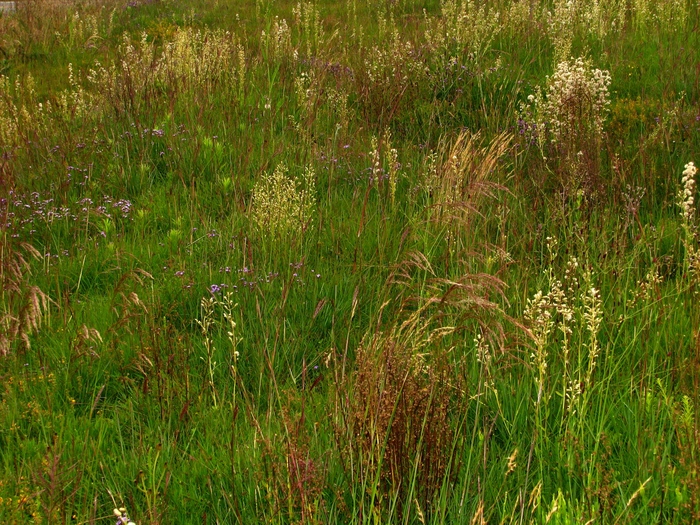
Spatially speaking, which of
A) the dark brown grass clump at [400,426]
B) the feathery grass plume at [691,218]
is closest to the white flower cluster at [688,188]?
the feathery grass plume at [691,218]

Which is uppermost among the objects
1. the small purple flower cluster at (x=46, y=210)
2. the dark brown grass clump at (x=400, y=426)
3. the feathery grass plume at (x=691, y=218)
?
the feathery grass plume at (x=691, y=218)

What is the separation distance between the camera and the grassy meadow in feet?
6.75

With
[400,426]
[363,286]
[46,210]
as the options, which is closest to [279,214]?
[363,286]

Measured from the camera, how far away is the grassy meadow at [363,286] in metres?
2.06

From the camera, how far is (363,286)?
3445 mm

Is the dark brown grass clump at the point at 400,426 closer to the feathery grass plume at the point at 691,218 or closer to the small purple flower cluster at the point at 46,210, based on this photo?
the feathery grass plume at the point at 691,218

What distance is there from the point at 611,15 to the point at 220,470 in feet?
20.6

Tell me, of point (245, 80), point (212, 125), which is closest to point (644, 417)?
point (212, 125)

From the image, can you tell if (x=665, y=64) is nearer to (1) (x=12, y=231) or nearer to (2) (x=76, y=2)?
(1) (x=12, y=231)

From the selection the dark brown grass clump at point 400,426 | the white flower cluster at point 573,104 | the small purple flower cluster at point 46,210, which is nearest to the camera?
the dark brown grass clump at point 400,426

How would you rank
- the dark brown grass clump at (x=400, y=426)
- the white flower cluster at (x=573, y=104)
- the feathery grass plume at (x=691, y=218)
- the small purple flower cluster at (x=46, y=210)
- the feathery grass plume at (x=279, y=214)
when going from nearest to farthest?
the dark brown grass clump at (x=400, y=426) < the feathery grass plume at (x=691, y=218) < the feathery grass plume at (x=279, y=214) < the small purple flower cluster at (x=46, y=210) < the white flower cluster at (x=573, y=104)

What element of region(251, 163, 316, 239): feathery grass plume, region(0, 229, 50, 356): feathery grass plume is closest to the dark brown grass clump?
region(0, 229, 50, 356): feathery grass plume

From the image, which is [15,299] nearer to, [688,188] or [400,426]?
[400,426]

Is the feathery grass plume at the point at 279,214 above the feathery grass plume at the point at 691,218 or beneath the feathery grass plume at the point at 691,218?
beneath
